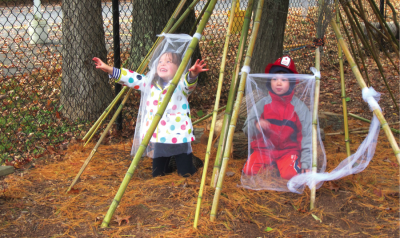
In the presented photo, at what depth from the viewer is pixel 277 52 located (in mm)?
4238

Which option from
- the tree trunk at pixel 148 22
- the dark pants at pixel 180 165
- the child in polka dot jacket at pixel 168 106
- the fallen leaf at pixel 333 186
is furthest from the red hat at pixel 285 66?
the tree trunk at pixel 148 22

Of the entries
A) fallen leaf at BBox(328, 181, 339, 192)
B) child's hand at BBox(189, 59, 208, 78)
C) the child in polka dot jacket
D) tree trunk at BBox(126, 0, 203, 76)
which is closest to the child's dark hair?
the child in polka dot jacket

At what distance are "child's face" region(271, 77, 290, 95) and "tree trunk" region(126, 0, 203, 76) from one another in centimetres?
242

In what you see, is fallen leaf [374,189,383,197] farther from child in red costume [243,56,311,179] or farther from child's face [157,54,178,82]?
child's face [157,54,178,82]

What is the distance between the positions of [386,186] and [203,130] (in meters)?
1.96

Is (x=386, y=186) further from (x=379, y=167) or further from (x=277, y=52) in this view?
(x=277, y=52)

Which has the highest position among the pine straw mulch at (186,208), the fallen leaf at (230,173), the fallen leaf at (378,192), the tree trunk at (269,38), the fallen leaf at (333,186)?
the tree trunk at (269,38)

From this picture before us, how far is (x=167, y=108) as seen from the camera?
2.82 m

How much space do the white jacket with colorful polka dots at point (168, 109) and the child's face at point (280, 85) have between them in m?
0.65

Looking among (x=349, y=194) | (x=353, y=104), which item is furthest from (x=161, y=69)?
(x=353, y=104)

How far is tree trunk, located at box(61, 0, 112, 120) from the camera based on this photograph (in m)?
4.39

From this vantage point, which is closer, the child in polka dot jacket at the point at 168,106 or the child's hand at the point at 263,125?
the child's hand at the point at 263,125

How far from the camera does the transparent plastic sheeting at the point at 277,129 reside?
8.38ft

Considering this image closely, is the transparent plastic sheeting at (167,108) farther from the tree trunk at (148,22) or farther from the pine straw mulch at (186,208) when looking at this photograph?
the tree trunk at (148,22)
